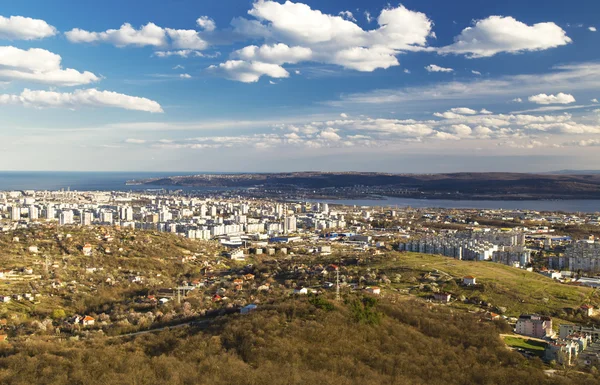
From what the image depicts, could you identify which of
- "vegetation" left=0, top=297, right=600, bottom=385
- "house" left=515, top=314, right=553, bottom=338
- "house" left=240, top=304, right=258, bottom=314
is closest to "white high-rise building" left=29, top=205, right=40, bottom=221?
"house" left=240, top=304, right=258, bottom=314

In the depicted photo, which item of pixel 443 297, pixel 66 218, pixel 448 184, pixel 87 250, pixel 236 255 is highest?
pixel 448 184

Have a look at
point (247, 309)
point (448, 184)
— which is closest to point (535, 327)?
point (247, 309)

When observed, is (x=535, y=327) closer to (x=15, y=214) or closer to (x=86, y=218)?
(x=86, y=218)

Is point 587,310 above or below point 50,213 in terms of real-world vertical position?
below

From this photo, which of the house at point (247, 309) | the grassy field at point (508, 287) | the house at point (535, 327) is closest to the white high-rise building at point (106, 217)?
the grassy field at point (508, 287)

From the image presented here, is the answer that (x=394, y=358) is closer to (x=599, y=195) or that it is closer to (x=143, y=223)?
(x=143, y=223)

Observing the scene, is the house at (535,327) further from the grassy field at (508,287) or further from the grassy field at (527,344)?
the grassy field at (508,287)
